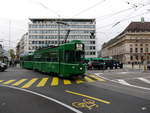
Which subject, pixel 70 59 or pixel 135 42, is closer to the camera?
pixel 70 59

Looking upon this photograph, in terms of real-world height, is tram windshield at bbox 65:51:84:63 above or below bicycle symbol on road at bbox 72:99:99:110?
above

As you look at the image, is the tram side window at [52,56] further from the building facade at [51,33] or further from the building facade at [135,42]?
the building facade at [135,42]

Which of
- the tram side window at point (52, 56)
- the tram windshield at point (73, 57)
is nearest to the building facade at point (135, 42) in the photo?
the tram side window at point (52, 56)

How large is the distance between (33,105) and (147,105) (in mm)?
4278

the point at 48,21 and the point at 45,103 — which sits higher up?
the point at 48,21

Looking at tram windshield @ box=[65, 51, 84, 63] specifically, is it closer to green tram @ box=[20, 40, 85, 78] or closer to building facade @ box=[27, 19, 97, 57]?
green tram @ box=[20, 40, 85, 78]

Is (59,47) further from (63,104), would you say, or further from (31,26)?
(31,26)

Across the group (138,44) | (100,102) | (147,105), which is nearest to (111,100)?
(100,102)

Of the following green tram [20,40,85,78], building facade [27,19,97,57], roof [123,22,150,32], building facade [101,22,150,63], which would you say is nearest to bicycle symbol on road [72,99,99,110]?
green tram [20,40,85,78]

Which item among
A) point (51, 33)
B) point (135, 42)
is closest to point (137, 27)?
point (135, 42)

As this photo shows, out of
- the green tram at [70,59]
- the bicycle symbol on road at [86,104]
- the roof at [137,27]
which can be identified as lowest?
the bicycle symbol on road at [86,104]

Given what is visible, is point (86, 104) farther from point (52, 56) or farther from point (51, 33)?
point (51, 33)

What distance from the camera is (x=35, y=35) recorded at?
79938 millimetres

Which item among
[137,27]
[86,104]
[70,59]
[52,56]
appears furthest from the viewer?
[137,27]
